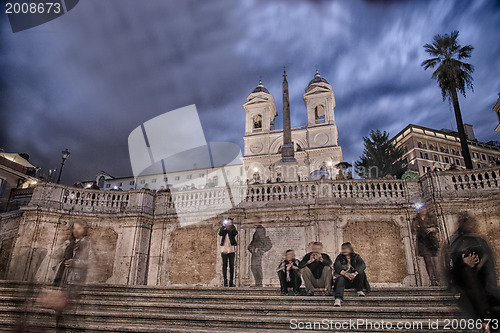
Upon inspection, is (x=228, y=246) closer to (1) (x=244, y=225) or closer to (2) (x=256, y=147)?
(1) (x=244, y=225)

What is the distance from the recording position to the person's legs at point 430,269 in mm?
10815

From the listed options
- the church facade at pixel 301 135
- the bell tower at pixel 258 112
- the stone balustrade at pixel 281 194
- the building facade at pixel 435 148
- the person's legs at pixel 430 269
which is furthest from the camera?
the building facade at pixel 435 148

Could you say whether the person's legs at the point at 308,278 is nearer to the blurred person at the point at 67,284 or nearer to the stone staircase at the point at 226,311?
the stone staircase at the point at 226,311

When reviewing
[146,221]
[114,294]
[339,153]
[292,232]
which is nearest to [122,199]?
[146,221]

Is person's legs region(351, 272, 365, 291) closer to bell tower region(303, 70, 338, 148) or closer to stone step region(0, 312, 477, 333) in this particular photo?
stone step region(0, 312, 477, 333)

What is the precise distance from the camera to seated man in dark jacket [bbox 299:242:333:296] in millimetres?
8273

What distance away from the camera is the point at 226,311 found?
7.14 meters

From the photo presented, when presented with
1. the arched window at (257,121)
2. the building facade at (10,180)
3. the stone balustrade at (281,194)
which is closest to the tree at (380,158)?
the stone balustrade at (281,194)

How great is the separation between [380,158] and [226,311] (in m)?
30.9

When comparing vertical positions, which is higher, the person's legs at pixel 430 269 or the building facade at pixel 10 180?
the building facade at pixel 10 180

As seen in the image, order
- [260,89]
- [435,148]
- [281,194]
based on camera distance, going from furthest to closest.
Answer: [435,148] → [260,89] → [281,194]

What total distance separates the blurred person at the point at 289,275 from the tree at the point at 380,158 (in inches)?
1050

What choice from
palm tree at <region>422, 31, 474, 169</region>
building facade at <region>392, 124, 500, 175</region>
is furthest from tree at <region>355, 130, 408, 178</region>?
building facade at <region>392, 124, 500, 175</region>

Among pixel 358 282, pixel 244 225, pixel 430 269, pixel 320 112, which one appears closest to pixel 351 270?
pixel 358 282
